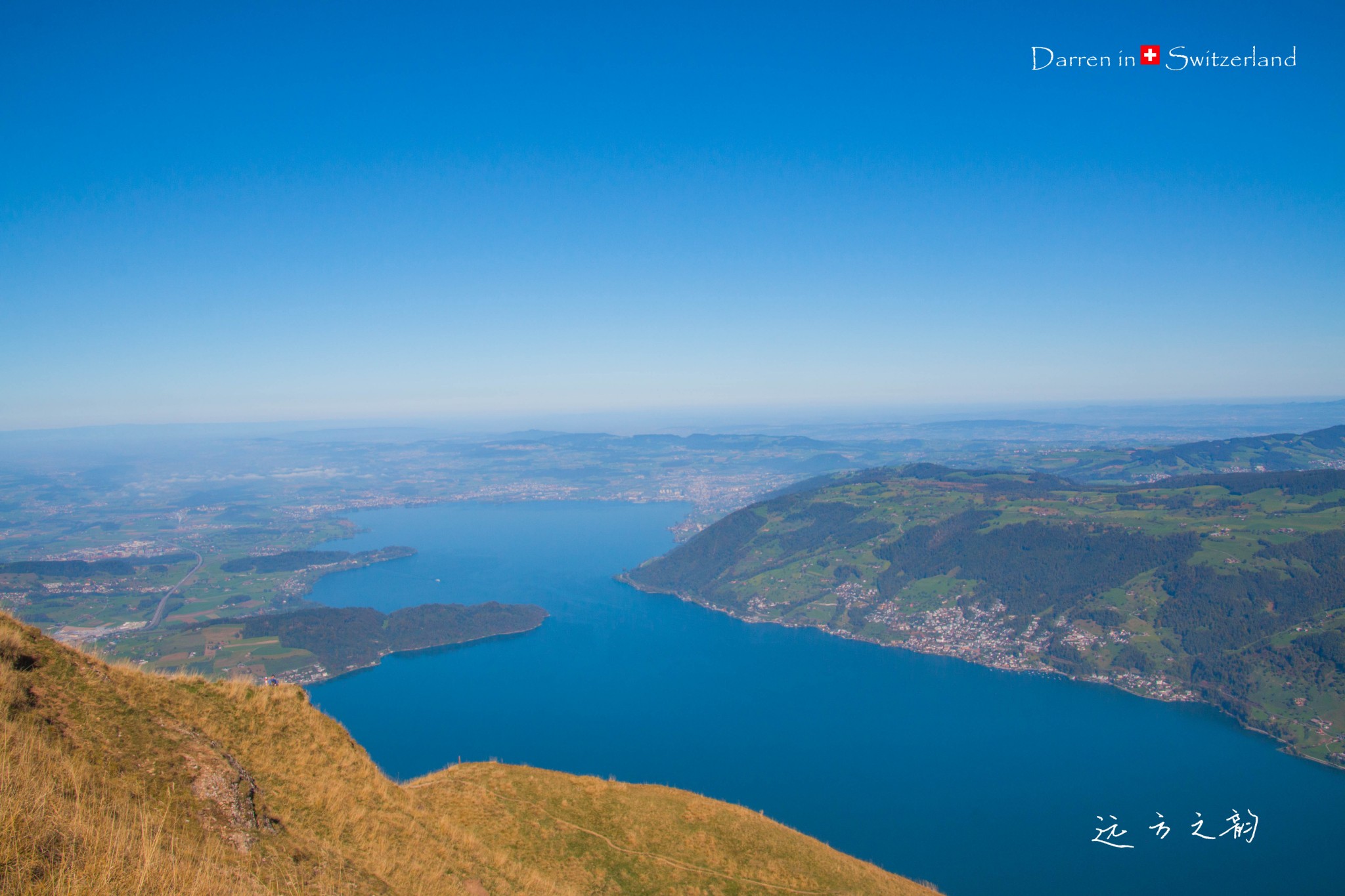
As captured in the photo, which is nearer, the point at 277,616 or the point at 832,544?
the point at 277,616

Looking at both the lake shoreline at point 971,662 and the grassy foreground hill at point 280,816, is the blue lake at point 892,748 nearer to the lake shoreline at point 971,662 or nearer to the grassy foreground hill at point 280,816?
the lake shoreline at point 971,662

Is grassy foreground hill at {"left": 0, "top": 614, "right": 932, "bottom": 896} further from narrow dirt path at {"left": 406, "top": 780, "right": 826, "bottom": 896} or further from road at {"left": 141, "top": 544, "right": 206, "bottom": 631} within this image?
road at {"left": 141, "top": 544, "right": 206, "bottom": 631}

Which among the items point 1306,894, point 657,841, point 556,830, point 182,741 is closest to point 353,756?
point 182,741

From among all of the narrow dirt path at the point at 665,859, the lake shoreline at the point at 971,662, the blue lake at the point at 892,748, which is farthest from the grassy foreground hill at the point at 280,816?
the lake shoreline at the point at 971,662

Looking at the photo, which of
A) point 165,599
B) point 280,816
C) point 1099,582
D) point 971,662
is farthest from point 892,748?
point 165,599

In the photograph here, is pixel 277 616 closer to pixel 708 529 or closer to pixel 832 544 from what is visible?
pixel 708 529

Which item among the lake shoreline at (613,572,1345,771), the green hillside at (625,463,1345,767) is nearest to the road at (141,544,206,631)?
the lake shoreline at (613,572,1345,771)

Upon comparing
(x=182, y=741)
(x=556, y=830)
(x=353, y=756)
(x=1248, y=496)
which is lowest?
(x=1248, y=496)
